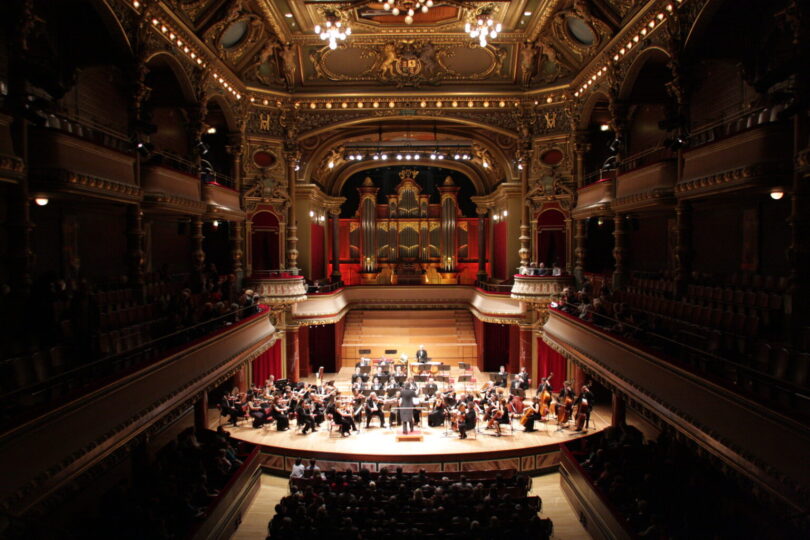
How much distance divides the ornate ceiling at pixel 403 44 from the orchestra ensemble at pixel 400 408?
9.32 m

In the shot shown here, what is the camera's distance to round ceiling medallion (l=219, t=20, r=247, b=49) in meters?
13.3

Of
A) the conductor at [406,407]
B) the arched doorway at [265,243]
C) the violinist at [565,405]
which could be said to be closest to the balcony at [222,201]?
the arched doorway at [265,243]

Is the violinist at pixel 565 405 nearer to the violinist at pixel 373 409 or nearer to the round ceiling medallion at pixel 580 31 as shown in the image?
the violinist at pixel 373 409

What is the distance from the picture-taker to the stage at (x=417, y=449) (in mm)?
10961

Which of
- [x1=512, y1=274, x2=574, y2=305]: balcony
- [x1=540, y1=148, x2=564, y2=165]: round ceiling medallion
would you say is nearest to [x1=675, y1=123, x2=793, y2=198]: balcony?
[x1=512, y1=274, x2=574, y2=305]: balcony

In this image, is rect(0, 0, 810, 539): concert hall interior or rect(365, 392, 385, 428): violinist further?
rect(365, 392, 385, 428): violinist

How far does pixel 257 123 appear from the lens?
1623 cm

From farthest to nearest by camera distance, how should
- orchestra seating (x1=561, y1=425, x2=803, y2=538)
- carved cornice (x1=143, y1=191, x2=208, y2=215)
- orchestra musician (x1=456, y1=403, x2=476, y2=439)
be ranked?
orchestra musician (x1=456, y1=403, x2=476, y2=439) → carved cornice (x1=143, y1=191, x2=208, y2=215) → orchestra seating (x1=561, y1=425, x2=803, y2=538)

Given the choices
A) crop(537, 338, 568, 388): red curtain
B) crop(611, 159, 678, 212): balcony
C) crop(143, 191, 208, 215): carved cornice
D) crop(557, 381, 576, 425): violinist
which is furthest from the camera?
crop(537, 338, 568, 388): red curtain

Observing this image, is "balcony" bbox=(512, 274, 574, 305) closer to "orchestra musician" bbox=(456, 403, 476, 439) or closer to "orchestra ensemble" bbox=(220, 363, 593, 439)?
"orchestra ensemble" bbox=(220, 363, 593, 439)

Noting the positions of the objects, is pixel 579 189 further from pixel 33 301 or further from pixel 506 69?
pixel 33 301

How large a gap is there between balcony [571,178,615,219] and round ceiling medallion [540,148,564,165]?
2.01 meters

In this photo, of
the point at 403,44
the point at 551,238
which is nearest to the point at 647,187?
the point at 551,238

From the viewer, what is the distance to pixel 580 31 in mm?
13688
